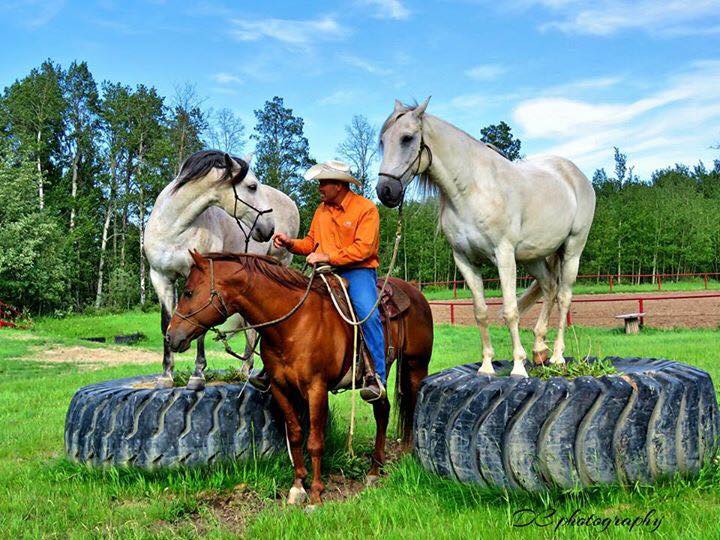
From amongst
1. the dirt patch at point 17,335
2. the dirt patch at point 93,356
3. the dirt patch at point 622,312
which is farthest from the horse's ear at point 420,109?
the dirt patch at point 17,335

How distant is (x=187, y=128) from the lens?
1420 inches

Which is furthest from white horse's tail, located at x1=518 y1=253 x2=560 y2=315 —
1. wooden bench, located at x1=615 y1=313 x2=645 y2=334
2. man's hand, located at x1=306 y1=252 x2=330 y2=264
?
wooden bench, located at x1=615 y1=313 x2=645 y2=334

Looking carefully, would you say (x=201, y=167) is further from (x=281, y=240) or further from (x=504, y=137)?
(x=504, y=137)

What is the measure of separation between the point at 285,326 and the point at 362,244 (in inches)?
34.1

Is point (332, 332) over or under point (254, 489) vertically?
over

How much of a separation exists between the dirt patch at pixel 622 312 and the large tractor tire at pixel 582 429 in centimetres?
1245

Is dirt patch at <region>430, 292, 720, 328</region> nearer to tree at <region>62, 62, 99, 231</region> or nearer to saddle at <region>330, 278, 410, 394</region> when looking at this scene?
saddle at <region>330, 278, 410, 394</region>

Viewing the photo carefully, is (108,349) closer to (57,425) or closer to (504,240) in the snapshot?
(57,425)

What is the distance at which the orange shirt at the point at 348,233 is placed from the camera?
14.9ft

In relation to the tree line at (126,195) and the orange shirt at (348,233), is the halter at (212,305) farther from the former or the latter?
the tree line at (126,195)

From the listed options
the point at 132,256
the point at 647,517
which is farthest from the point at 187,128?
the point at 647,517

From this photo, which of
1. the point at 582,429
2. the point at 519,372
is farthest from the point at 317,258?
the point at 582,429

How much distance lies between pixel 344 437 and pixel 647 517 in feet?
9.87

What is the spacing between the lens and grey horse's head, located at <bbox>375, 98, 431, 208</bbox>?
13.0 feet
